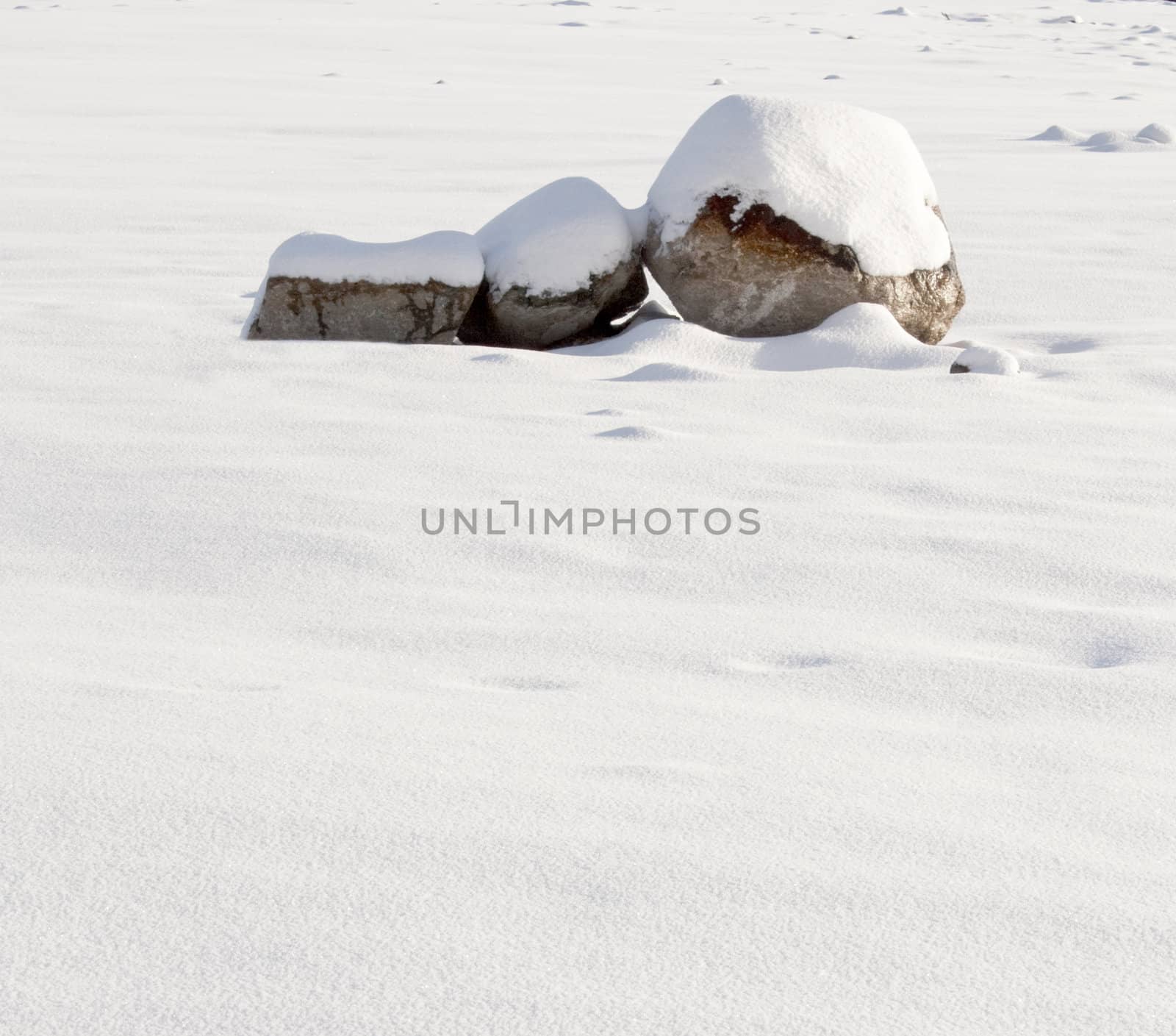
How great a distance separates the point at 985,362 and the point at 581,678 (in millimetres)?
2230

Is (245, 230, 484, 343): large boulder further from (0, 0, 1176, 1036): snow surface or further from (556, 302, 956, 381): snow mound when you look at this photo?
(556, 302, 956, 381): snow mound

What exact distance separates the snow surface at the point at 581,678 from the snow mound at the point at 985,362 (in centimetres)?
9

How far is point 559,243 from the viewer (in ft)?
14.7

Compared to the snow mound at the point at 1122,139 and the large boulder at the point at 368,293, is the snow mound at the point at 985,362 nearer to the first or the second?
the large boulder at the point at 368,293

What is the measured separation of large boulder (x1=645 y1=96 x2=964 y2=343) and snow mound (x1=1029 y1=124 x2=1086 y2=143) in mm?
4485

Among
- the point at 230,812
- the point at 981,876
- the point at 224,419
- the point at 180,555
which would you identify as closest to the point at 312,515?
the point at 180,555

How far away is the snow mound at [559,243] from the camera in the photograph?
14.7 ft

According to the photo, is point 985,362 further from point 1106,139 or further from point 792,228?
point 1106,139

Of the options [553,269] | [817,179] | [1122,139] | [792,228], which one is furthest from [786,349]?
[1122,139]

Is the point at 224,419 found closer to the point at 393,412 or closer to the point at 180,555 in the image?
the point at 393,412

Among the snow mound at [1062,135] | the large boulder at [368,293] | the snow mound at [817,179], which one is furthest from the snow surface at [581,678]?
the snow mound at [1062,135]

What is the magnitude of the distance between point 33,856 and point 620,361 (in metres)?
2.81

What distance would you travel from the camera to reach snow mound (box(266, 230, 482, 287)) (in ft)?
14.5

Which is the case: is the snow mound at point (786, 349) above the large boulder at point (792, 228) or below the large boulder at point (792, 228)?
below
